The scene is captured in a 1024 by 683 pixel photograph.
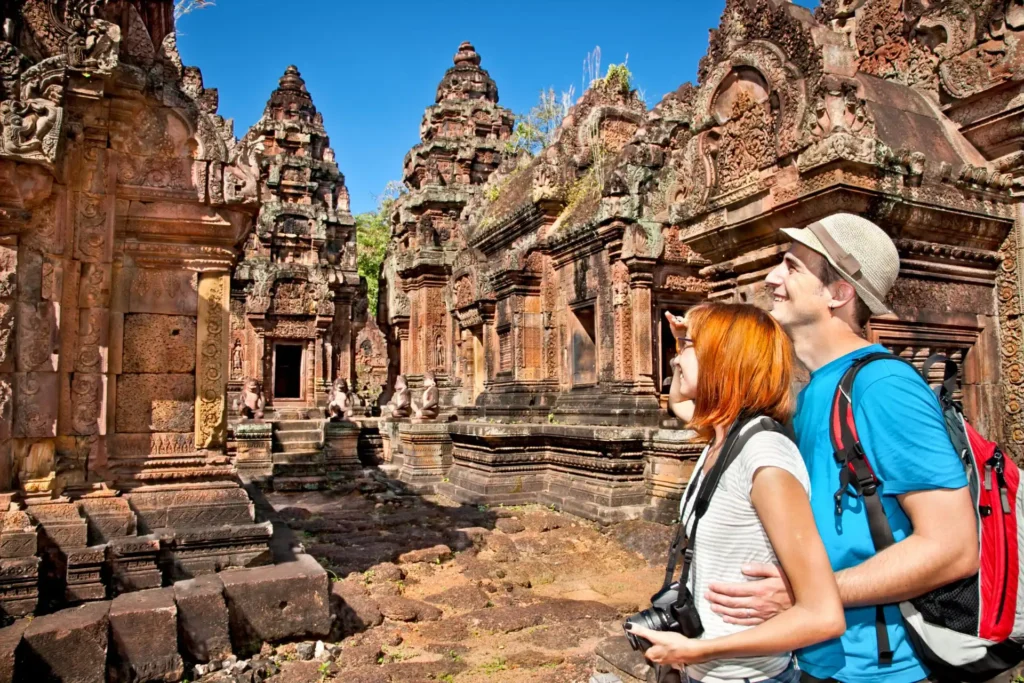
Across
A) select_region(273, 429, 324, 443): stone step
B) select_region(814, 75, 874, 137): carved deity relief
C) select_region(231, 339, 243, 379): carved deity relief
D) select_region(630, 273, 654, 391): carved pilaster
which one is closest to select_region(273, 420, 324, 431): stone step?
select_region(273, 429, 324, 443): stone step

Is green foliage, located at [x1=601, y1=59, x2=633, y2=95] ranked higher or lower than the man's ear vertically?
higher

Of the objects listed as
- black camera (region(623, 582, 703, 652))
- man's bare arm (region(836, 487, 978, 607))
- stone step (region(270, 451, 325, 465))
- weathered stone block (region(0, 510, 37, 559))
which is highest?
man's bare arm (region(836, 487, 978, 607))

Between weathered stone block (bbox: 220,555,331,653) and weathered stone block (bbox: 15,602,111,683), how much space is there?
0.72 metres

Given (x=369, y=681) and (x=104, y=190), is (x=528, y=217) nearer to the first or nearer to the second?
(x=104, y=190)

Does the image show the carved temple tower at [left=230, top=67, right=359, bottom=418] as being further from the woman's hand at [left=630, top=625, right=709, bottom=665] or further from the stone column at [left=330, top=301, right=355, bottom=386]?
the woman's hand at [left=630, top=625, right=709, bottom=665]

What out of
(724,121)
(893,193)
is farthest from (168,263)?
(893,193)

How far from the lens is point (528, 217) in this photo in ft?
42.1

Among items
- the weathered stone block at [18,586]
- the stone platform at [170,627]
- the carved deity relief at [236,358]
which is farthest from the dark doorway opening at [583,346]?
the carved deity relief at [236,358]

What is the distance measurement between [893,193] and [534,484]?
7424 mm

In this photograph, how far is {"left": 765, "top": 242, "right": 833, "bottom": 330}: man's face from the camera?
1.72 meters

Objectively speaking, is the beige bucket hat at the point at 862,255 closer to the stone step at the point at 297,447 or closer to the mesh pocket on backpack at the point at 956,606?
the mesh pocket on backpack at the point at 956,606

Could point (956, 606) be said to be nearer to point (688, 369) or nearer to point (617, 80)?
point (688, 369)

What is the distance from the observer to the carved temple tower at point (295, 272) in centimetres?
Result: 1977

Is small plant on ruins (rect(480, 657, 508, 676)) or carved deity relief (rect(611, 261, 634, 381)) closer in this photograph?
small plant on ruins (rect(480, 657, 508, 676))
